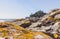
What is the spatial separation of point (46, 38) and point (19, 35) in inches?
31.9

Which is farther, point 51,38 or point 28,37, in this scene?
point 51,38

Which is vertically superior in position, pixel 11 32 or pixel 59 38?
pixel 11 32

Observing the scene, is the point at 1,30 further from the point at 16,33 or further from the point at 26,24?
the point at 26,24

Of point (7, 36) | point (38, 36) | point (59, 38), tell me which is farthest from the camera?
point (59, 38)

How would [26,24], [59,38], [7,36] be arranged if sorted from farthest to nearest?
[26,24] < [59,38] < [7,36]

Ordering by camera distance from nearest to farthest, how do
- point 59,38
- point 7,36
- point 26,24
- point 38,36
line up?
point 7,36
point 38,36
point 59,38
point 26,24

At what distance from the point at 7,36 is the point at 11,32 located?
1.10 feet

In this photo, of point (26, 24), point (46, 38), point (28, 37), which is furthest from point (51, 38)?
point (26, 24)

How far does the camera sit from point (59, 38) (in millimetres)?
7039

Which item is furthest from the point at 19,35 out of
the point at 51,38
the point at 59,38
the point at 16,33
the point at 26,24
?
Result: the point at 26,24

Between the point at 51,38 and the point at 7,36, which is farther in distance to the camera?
the point at 51,38

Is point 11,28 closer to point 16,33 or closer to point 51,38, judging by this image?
point 16,33

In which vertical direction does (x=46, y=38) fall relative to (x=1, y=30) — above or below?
below

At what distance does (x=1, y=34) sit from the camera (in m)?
5.86
